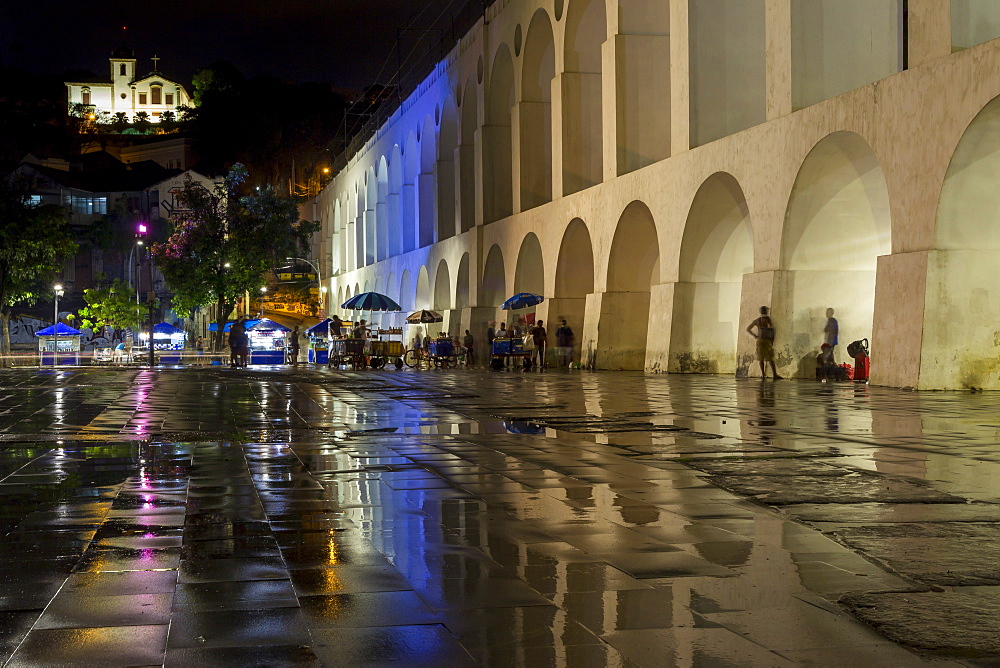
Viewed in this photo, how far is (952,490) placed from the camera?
664cm

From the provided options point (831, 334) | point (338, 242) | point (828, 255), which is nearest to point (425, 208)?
point (338, 242)

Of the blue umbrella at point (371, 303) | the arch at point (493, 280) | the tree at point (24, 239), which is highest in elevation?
the tree at point (24, 239)

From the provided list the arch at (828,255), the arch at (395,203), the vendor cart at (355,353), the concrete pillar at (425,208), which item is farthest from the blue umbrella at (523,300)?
the arch at (395,203)

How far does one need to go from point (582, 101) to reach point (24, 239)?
27.2 m

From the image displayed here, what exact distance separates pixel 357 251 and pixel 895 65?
56198 millimetres

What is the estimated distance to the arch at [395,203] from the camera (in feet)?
199

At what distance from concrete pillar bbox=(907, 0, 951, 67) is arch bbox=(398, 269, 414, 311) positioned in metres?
40.2

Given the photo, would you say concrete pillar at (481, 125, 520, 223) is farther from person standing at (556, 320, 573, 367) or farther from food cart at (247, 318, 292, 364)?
food cart at (247, 318, 292, 364)

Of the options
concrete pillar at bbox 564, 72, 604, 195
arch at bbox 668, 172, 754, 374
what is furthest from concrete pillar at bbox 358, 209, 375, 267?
arch at bbox 668, 172, 754, 374

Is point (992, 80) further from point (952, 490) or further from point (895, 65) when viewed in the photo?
point (952, 490)

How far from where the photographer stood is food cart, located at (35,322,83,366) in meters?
45.8

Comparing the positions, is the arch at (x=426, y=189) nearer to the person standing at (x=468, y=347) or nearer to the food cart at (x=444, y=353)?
the person standing at (x=468, y=347)

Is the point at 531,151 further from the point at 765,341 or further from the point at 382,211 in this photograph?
the point at 382,211

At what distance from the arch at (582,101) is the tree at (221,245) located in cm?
2996
